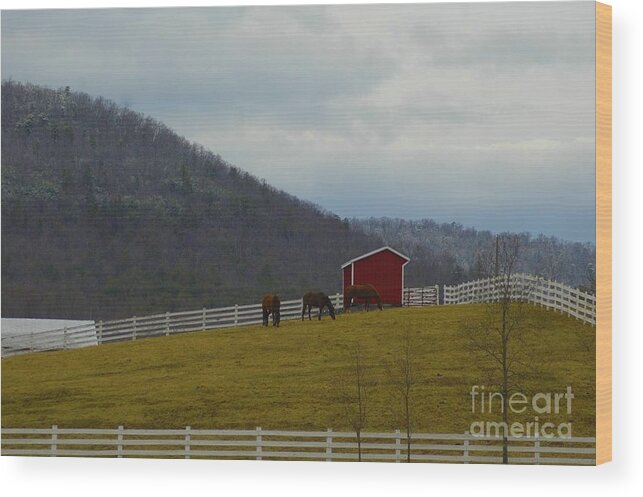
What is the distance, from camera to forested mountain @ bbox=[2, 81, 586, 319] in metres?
18.6

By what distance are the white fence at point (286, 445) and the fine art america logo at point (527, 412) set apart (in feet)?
0.28

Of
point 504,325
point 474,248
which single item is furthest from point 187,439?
point 474,248

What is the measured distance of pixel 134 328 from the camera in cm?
1888

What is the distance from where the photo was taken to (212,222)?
61.4 ft

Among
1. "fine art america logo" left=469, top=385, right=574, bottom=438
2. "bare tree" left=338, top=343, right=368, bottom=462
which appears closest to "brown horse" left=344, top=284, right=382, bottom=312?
"bare tree" left=338, top=343, right=368, bottom=462

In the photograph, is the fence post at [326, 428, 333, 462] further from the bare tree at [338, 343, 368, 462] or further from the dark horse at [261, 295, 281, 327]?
the dark horse at [261, 295, 281, 327]

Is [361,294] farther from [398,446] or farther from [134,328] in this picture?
[134,328]

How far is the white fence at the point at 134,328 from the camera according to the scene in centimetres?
1878

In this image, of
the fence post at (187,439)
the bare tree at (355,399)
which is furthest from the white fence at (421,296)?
the fence post at (187,439)

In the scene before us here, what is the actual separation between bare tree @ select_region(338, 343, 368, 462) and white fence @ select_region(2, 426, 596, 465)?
119mm

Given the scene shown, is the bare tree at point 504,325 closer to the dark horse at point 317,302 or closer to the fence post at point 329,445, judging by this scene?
the dark horse at point 317,302

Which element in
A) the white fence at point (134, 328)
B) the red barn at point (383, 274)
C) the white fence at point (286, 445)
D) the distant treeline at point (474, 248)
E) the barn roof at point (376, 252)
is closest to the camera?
the distant treeline at point (474, 248)

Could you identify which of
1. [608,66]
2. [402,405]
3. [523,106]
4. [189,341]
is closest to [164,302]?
[189,341]

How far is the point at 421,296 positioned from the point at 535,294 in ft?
4.95
